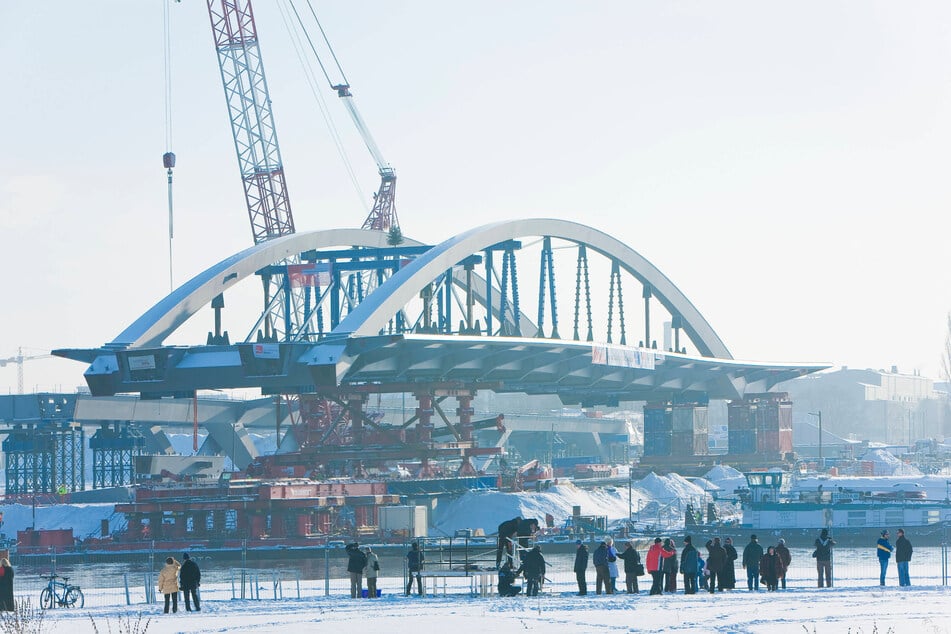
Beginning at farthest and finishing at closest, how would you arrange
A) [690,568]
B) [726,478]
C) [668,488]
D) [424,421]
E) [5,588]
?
1. [726,478]
2. [668,488]
3. [424,421]
4. [690,568]
5. [5,588]

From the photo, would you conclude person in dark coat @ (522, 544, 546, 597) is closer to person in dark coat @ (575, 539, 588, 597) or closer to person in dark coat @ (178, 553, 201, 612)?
person in dark coat @ (575, 539, 588, 597)

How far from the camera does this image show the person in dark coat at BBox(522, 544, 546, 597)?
132 ft

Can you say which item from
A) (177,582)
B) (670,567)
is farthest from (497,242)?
(177,582)

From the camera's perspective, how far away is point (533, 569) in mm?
40312

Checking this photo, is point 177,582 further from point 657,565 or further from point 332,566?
point 332,566

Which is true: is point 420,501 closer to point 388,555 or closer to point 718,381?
point 388,555

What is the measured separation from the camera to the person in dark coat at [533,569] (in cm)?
4025

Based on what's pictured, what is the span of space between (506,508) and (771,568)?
55.1 meters

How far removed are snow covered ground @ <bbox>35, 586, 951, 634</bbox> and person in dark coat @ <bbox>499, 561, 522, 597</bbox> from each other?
1.76 ft

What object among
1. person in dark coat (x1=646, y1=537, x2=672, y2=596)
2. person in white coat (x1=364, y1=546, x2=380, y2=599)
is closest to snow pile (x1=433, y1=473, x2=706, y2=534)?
person in white coat (x1=364, y1=546, x2=380, y2=599)

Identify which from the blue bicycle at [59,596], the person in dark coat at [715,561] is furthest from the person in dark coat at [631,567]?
the blue bicycle at [59,596]

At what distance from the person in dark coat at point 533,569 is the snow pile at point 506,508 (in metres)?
50.0

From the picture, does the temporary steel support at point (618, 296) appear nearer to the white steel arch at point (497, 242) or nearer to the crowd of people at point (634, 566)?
the white steel arch at point (497, 242)

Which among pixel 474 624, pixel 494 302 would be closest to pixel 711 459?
pixel 494 302
